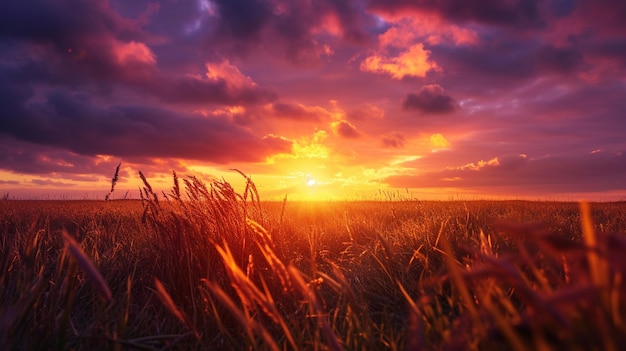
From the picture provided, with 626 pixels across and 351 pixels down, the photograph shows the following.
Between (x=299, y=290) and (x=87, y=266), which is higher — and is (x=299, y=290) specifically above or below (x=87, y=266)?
below

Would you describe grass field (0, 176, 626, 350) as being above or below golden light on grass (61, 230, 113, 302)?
below

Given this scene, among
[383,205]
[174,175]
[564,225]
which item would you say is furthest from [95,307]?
[383,205]

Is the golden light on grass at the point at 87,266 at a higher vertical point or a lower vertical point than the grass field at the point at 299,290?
higher

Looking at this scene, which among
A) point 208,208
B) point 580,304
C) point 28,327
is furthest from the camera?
point 208,208

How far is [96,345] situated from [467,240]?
3343 millimetres

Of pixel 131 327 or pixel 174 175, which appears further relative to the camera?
pixel 174 175

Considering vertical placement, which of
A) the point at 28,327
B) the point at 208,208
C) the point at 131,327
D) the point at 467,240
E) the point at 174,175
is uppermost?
the point at 174,175

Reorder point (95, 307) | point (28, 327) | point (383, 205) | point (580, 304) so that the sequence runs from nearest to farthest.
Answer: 1. point (580, 304)
2. point (28, 327)
3. point (95, 307)
4. point (383, 205)

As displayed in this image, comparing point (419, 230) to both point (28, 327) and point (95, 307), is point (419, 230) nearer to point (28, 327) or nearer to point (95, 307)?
point (95, 307)

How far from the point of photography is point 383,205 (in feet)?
47.4

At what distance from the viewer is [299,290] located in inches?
69.7

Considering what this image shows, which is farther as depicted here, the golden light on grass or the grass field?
the golden light on grass

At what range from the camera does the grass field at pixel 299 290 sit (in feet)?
2.97

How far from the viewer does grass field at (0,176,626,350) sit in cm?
91
